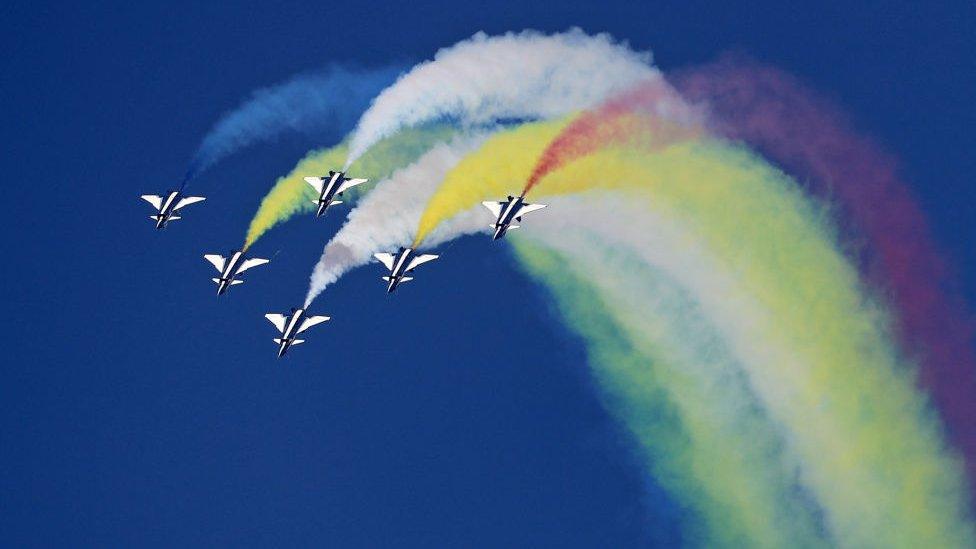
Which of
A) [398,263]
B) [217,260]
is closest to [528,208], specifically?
[398,263]

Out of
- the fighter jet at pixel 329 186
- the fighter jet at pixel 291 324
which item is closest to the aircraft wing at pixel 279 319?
the fighter jet at pixel 291 324

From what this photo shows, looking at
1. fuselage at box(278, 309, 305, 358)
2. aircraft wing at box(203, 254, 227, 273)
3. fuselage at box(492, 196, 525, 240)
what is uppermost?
fuselage at box(492, 196, 525, 240)

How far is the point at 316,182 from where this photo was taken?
279 ft

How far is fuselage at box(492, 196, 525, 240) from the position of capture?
81250 mm

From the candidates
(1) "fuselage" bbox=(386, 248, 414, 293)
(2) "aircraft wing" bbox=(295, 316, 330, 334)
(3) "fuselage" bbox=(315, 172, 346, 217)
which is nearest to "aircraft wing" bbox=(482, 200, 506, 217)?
(1) "fuselage" bbox=(386, 248, 414, 293)

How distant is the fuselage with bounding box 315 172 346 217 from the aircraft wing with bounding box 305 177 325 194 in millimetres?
148

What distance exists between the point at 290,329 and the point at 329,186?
6.49m

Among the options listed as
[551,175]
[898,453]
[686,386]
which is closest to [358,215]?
[551,175]

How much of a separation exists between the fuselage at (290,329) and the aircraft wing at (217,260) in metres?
4.14

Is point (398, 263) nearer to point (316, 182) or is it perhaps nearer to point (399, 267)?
point (399, 267)

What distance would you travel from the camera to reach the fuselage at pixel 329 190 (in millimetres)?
84625

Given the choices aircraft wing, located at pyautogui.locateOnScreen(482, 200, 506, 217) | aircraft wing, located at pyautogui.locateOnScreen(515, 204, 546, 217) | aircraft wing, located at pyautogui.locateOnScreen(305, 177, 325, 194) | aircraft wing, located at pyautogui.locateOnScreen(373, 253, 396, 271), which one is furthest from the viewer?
aircraft wing, located at pyautogui.locateOnScreen(305, 177, 325, 194)

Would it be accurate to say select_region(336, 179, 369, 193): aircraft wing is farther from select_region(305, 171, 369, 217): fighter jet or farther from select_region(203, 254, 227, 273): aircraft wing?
select_region(203, 254, 227, 273): aircraft wing

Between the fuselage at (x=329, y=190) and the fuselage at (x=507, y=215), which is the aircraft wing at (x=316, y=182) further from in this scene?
the fuselage at (x=507, y=215)
